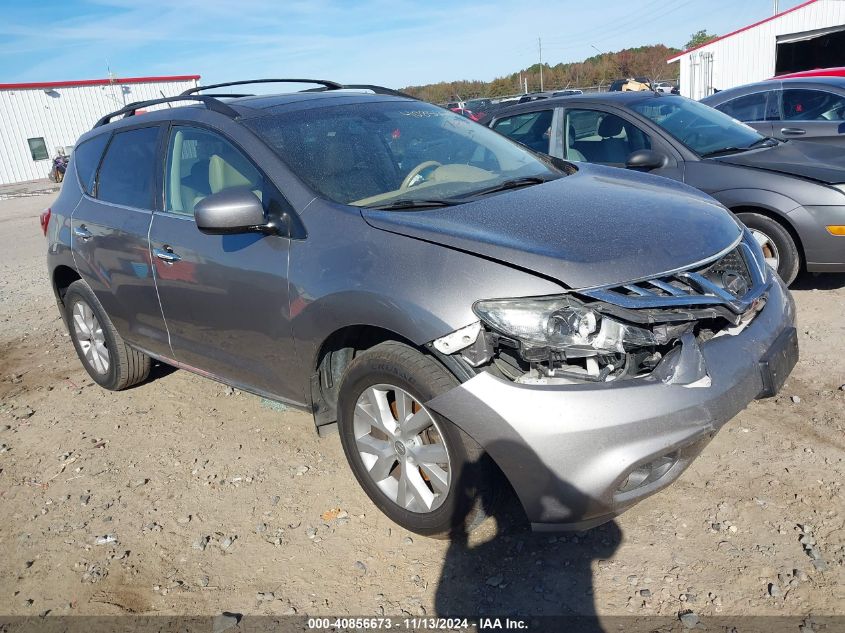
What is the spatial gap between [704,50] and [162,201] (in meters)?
30.0

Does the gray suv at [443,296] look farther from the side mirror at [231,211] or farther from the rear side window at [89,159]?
the rear side window at [89,159]

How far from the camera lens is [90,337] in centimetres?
478

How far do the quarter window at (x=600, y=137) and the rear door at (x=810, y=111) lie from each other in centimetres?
228

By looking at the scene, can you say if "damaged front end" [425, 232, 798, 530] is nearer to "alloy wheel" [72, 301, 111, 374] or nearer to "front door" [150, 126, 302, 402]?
"front door" [150, 126, 302, 402]

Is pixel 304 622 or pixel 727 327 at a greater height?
pixel 727 327

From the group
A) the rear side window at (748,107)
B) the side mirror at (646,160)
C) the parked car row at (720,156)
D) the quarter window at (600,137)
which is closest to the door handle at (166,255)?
the parked car row at (720,156)

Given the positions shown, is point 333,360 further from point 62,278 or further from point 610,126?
point 610,126

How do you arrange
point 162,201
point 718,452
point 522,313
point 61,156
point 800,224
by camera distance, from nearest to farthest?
point 522,313 < point 718,452 < point 162,201 < point 800,224 < point 61,156

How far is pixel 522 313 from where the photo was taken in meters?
2.35

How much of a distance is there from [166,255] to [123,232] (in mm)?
517

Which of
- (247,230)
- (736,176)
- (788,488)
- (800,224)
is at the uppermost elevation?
(247,230)

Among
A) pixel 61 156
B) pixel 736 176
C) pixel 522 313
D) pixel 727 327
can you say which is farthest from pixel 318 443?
pixel 61 156

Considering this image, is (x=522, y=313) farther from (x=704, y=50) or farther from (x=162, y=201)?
(x=704, y=50)

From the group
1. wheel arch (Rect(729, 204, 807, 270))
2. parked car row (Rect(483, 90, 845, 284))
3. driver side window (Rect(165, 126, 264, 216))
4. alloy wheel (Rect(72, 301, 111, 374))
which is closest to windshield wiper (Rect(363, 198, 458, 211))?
driver side window (Rect(165, 126, 264, 216))
